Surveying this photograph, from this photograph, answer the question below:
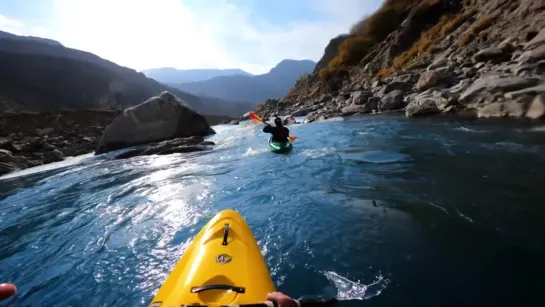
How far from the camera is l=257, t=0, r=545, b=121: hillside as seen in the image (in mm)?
10273

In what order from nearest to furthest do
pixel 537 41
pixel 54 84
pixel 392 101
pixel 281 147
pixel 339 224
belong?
pixel 339 224
pixel 281 147
pixel 537 41
pixel 392 101
pixel 54 84

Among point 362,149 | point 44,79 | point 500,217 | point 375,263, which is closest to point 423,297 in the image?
point 375,263

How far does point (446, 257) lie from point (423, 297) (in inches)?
31.0

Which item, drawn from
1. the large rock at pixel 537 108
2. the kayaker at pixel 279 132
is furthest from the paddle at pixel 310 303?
the large rock at pixel 537 108

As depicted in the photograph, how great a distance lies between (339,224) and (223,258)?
7.11 feet

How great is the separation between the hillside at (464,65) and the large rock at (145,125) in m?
8.91

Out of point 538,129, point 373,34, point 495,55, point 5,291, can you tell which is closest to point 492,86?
point 538,129

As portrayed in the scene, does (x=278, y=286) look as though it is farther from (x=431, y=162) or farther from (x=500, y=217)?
(x=431, y=162)

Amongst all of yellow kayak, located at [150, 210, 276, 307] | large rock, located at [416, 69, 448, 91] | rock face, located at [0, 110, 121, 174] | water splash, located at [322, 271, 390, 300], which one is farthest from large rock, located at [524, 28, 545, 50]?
rock face, located at [0, 110, 121, 174]

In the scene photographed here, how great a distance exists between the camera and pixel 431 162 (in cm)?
698

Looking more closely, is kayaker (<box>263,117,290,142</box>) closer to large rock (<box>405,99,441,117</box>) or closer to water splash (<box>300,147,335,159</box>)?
water splash (<box>300,147,335,159</box>)

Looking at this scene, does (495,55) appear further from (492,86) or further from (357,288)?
(357,288)

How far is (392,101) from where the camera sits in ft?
55.1

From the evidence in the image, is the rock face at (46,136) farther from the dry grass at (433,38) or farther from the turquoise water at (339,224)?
the dry grass at (433,38)
